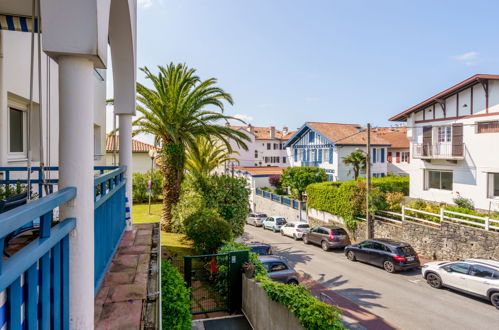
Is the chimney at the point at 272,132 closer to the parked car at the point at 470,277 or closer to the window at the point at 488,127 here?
the window at the point at 488,127

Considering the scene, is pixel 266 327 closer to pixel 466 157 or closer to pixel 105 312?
pixel 105 312

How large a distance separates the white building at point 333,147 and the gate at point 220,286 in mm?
25074

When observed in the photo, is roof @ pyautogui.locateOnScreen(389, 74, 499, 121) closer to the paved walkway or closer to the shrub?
the shrub

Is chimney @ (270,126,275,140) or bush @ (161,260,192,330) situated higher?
chimney @ (270,126,275,140)

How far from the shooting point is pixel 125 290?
3.74m

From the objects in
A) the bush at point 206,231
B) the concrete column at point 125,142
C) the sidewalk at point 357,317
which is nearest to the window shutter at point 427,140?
the sidewalk at point 357,317

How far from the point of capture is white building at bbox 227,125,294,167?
5659 centimetres

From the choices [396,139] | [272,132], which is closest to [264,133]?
[272,132]

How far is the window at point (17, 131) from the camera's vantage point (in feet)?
21.1

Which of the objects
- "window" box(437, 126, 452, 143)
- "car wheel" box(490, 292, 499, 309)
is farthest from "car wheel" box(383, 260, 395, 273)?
"window" box(437, 126, 452, 143)

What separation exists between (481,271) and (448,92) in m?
13.7

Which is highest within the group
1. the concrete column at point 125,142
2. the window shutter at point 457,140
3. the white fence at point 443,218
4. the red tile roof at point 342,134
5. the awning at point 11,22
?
the red tile roof at point 342,134

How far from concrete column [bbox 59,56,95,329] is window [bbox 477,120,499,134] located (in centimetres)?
2357

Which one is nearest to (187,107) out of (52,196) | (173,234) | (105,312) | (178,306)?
(173,234)
